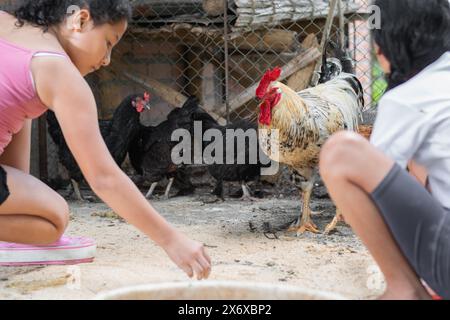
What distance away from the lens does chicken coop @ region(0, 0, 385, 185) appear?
5152mm

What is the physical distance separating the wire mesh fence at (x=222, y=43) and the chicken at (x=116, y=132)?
19.5 inches

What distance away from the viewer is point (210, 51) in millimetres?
5848

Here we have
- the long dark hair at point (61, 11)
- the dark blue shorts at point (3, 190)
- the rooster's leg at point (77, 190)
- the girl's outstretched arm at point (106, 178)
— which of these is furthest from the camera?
the rooster's leg at point (77, 190)

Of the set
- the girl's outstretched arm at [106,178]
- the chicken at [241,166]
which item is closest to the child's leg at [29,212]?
the girl's outstretched arm at [106,178]

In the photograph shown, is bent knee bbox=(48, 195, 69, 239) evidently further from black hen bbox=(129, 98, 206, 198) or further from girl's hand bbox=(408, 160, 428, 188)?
black hen bbox=(129, 98, 206, 198)

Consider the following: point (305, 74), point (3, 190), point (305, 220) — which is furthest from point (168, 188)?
point (3, 190)

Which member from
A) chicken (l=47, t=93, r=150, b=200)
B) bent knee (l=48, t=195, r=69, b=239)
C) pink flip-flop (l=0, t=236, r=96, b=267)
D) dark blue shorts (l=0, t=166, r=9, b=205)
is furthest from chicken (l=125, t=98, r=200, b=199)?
dark blue shorts (l=0, t=166, r=9, b=205)

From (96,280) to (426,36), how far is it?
1.50 metres

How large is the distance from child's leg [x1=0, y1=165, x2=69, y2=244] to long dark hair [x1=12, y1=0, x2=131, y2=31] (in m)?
0.61

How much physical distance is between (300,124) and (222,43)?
7.14ft

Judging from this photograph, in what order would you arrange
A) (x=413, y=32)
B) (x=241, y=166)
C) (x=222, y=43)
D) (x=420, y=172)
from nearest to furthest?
1. (x=413, y=32)
2. (x=420, y=172)
3. (x=241, y=166)
4. (x=222, y=43)

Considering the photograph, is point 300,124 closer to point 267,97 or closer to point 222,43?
point 267,97

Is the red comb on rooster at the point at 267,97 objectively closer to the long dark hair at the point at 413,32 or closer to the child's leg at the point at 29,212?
the child's leg at the point at 29,212

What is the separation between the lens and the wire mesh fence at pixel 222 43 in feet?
16.8
